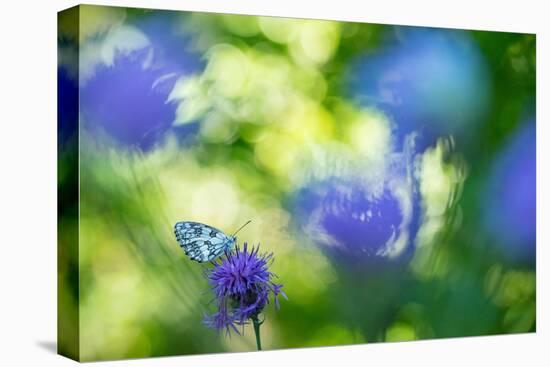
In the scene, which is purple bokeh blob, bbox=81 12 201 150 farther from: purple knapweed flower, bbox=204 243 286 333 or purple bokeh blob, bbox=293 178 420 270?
purple bokeh blob, bbox=293 178 420 270

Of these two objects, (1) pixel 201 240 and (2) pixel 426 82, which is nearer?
(1) pixel 201 240

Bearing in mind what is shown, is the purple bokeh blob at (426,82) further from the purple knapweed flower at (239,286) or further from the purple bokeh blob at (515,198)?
the purple knapweed flower at (239,286)

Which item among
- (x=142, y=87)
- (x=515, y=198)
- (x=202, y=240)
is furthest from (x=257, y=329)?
(x=515, y=198)

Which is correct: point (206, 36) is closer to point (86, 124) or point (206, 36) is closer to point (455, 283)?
point (86, 124)

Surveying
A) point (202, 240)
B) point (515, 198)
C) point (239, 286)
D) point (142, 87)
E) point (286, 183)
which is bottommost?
point (239, 286)

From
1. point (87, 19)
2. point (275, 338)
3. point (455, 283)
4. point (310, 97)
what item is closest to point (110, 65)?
point (87, 19)

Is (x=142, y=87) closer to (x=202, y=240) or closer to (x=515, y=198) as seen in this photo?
(x=202, y=240)

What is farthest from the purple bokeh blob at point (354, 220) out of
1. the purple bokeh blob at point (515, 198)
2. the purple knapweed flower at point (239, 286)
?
the purple bokeh blob at point (515, 198)

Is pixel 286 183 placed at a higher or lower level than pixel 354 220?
higher
